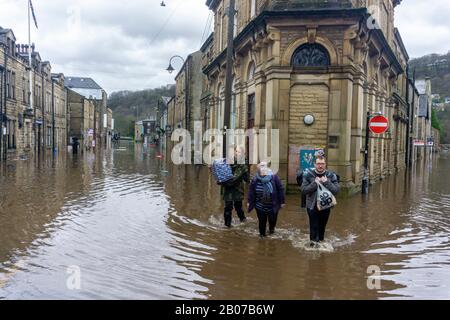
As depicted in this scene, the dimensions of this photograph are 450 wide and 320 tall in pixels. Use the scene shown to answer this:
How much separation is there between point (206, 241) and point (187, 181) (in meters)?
11.3

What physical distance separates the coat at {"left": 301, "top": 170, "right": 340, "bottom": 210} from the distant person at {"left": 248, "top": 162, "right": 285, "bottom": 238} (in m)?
0.82

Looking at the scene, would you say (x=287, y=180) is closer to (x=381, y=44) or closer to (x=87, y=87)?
(x=381, y=44)

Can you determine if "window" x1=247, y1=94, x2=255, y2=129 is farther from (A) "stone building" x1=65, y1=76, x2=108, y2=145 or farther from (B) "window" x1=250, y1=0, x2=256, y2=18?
(A) "stone building" x1=65, y1=76, x2=108, y2=145

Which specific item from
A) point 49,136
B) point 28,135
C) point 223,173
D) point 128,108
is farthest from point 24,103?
point 128,108

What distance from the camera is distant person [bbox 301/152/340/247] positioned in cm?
788

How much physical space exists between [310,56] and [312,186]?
8869 mm

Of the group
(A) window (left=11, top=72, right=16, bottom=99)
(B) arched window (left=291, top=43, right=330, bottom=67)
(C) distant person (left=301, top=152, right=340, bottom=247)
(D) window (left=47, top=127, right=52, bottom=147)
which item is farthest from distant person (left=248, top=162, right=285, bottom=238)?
(D) window (left=47, top=127, right=52, bottom=147)

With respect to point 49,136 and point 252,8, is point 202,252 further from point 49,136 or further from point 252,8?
point 49,136

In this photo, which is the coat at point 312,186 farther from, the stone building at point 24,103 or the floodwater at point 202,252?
the stone building at point 24,103

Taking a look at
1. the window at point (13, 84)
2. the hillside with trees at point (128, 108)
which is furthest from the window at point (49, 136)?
the hillside with trees at point (128, 108)

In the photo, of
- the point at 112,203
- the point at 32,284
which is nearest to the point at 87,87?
the point at 112,203

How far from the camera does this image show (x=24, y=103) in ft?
117

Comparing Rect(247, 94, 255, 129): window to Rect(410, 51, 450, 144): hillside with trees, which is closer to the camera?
Rect(247, 94, 255, 129): window
